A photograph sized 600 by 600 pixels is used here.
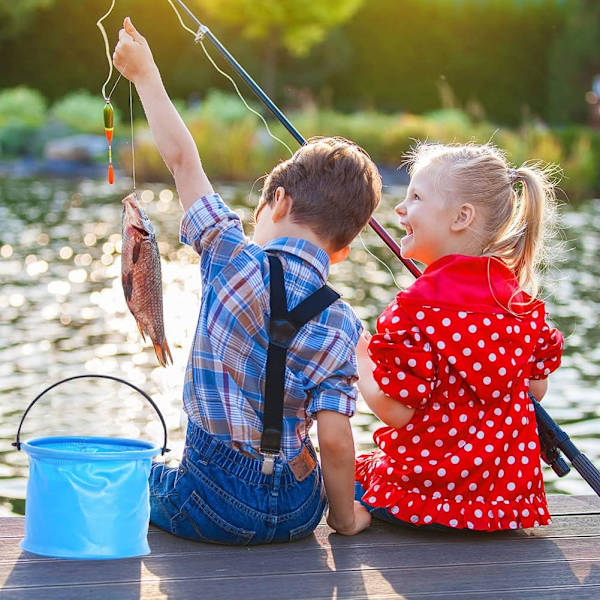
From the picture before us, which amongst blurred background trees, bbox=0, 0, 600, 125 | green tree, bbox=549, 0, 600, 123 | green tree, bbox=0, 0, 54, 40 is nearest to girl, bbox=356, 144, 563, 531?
blurred background trees, bbox=0, 0, 600, 125

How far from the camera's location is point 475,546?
2557mm

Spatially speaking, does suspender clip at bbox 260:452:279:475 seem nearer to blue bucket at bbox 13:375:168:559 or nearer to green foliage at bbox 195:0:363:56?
blue bucket at bbox 13:375:168:559

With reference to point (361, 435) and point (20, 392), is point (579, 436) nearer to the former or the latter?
point (361, 435)

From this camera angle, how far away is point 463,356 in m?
2.50

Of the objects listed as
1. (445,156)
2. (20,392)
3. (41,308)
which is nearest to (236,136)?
(41,308)

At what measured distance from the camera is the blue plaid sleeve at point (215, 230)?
235cm

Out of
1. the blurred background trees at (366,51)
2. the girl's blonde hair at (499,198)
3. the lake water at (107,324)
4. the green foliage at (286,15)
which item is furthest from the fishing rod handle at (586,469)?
the blurred background trees at (366,51)

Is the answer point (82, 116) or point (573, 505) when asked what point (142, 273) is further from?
point (82, 116)

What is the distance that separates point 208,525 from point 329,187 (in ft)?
2.46

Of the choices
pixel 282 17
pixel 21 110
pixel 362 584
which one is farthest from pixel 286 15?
pixel 362 584

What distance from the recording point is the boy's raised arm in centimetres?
243

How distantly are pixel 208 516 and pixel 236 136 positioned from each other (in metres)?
14.4

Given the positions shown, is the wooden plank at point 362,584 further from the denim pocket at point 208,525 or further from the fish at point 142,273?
the fish at point 142,273

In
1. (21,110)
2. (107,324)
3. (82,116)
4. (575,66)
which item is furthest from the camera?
(575,66)
